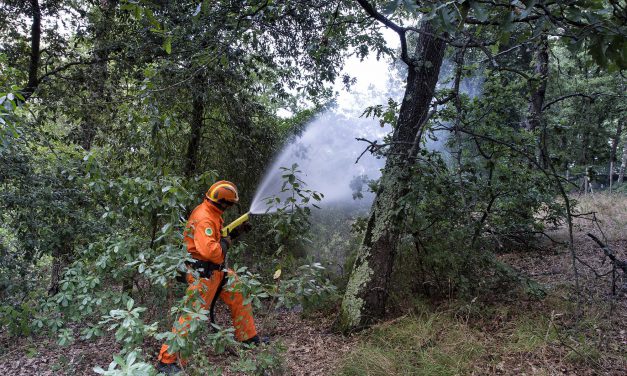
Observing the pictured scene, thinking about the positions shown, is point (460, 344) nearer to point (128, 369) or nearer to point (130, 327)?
point (130, 327)

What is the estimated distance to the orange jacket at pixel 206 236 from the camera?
407cm

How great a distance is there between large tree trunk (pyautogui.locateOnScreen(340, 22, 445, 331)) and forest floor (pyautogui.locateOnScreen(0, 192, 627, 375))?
337mm

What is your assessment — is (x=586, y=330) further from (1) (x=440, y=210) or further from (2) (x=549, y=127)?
(2) (x=549, y=127)

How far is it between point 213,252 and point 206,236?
7.4 inches

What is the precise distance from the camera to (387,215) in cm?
511

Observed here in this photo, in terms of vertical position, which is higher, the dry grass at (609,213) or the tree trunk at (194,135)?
the dry grass at (609,213)

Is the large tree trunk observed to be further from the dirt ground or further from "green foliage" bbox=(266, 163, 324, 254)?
"green foliage" bbox=(266, 163, 324, 254)

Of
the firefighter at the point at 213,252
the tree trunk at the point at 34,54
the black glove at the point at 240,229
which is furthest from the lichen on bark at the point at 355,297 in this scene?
the tree trunk at the point at 34,54

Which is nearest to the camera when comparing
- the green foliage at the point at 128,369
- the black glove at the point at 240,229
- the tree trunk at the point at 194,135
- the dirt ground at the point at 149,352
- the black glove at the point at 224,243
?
the green foliage at the point at 128,369

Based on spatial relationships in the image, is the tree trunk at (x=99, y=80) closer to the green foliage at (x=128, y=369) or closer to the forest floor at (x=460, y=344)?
the forest floor at (x=460, y=344)

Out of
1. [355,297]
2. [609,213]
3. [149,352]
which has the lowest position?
[149,352]

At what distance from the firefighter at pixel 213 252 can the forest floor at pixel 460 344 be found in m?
0.22

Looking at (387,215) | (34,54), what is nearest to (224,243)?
(387,215)

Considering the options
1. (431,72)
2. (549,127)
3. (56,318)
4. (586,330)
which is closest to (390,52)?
(431,72)
